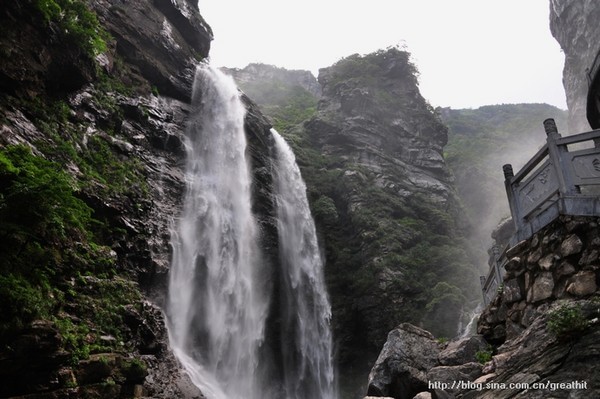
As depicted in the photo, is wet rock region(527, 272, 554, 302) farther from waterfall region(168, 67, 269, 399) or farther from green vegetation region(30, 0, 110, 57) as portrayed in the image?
green vegetation region(30, 0, 110, 57)

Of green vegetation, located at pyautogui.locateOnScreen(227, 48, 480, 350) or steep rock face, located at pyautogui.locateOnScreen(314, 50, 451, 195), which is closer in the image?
green vegetation, located at pyautogui.locateOnScreen(227, 48, 480, 350)

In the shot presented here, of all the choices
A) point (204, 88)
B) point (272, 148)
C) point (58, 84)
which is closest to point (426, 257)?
point (272, 148)

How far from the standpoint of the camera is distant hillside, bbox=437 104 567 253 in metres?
41.9

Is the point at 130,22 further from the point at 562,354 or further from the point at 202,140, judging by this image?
the point at 562,354

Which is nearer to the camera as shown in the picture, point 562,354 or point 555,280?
point 562,354

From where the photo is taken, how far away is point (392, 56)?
148ft

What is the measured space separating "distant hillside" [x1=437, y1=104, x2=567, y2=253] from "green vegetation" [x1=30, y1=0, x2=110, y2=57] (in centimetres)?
3089

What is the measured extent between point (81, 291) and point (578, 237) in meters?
12.5

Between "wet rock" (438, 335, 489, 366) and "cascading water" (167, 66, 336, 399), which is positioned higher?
"cascading water" (167, 66, 336, 399)

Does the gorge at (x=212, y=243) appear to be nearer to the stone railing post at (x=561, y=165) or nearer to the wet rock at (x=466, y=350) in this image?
the wet rock at (x=466, y=350)

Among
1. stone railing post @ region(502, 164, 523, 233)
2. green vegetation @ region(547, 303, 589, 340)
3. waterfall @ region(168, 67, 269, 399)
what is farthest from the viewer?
waterfall @ region(168, 67, 269, 399)

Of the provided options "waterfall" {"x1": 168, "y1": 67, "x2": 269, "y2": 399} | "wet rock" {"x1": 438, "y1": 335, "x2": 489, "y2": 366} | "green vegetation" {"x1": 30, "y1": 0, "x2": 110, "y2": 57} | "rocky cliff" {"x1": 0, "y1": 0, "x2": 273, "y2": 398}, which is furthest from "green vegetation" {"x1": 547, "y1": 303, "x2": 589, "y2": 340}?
"green vegetation" {"x1": 30, "y1": 0, "x2": 110, "y2": 57}

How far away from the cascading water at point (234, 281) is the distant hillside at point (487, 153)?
1849cm

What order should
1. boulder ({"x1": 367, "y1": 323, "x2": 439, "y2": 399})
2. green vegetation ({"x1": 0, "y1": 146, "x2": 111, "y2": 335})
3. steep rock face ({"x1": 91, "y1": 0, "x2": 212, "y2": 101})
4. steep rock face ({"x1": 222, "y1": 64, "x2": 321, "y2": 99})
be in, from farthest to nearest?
steep rock face ({"x1": 222, "y1": 64, "x2": 321, "y2": 99}) → steep rock face ({"x1": 91, "y1": 0, "x2": 212, "y2": 101}) → green vegetation ({"x1": 0, "y1": 146, "x2": 111, "y2": 335}) → boulder ({"x1": 367, "y1": 323, "x2": 439, "y2": 399})
